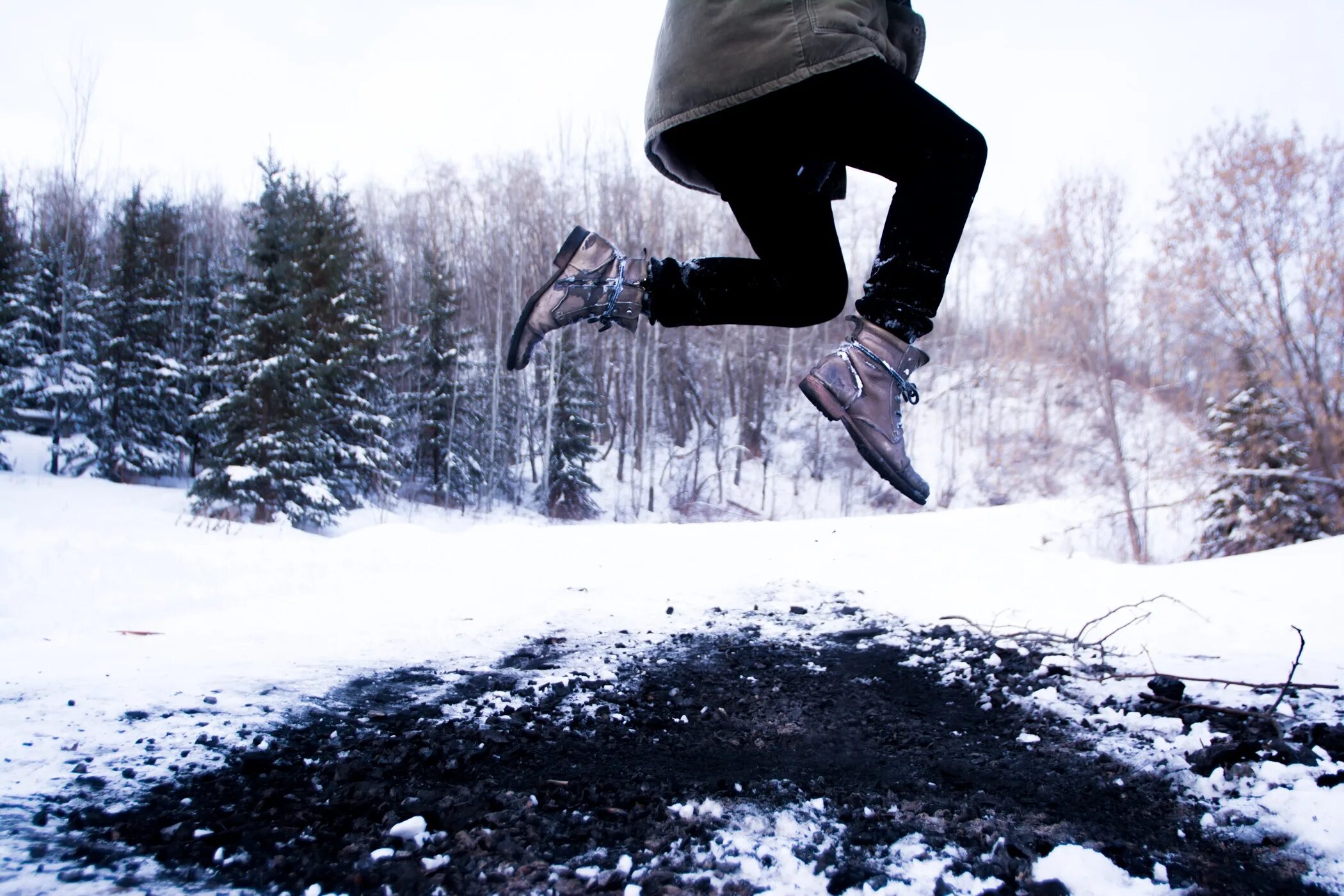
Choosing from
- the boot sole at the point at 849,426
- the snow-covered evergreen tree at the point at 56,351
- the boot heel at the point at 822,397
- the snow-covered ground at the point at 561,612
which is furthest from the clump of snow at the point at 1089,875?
the snow-covered evergreen tree at the point at 56,351

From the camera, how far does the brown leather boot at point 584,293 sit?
6.40 feet

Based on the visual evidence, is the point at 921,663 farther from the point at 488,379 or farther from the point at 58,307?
the point at 58,307

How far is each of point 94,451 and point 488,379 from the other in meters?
10.3

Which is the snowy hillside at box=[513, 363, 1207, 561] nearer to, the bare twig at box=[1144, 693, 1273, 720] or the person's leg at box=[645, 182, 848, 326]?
the bare twig at box=[1144, 693, 1273, 720]

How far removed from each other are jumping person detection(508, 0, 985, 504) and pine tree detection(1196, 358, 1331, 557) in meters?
11.1

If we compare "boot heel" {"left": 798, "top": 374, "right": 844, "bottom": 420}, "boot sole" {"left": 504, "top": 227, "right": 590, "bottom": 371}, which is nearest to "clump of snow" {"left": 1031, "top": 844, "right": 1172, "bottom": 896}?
"boot heel" {"left": 798, "top": 374, "right": 844, "bottom": 420}

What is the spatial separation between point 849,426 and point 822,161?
60cm

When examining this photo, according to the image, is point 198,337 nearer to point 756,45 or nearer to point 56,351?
point 56,351

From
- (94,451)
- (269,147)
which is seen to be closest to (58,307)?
(94,451)

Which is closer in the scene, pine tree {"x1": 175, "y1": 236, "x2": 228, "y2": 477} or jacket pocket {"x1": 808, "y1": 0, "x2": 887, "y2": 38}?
jacket pocket {"x1": 808, "y1": 0, "x2": 887, "y2": 38}

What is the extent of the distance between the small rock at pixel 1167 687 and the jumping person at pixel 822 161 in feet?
2.26

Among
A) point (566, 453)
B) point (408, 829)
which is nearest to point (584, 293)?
point (408, 829)

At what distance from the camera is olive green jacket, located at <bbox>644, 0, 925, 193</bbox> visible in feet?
4.55

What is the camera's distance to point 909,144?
149 cm
